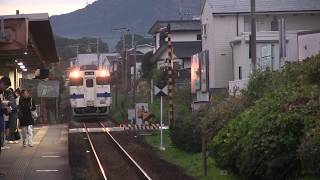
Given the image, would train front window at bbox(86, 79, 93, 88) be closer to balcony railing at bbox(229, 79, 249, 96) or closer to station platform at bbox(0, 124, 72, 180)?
balcony railing at bbox(229, 79, 249, 96)

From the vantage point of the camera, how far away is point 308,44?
100ft

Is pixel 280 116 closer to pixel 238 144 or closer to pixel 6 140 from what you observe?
pixel 238 144

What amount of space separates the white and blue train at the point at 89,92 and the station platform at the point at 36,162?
19923 millimetres

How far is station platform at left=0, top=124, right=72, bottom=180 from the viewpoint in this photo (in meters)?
13.8

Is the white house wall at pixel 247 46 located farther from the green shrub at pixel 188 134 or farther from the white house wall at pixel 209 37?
the green shrub at pixel 188 134

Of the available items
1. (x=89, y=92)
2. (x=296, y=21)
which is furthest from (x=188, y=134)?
(x=296, y=21)

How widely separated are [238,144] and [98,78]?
30.3m

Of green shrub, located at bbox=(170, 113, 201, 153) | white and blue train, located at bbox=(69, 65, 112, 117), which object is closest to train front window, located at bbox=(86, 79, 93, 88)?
white and blue train, located at bbox=(69, 65, 112, 117)

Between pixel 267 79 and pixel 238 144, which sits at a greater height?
pixel 267 79

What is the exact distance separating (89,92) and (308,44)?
15.3 metres

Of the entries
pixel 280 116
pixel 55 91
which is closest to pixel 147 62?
pixel 55 91

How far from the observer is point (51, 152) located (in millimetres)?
18469

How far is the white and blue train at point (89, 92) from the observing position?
4138cm

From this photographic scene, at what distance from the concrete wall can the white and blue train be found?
13.9 m
